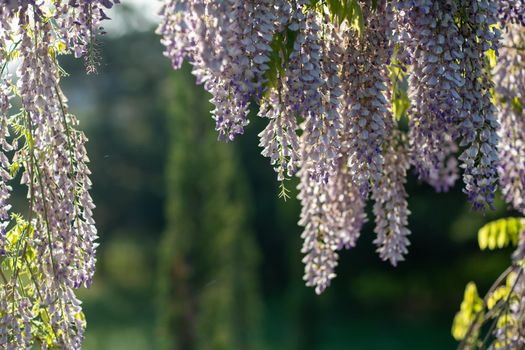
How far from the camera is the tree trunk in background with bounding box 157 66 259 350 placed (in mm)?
18125

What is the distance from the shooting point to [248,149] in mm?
29797

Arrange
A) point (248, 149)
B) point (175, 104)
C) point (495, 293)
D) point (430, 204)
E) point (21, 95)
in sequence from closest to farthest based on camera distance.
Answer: point (21, 95) → point (495, 293) → point (175, 104) → point (430, 204) → point (248, 149)

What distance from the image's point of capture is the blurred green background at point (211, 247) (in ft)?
61.0

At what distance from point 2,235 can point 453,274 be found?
25.4 metres

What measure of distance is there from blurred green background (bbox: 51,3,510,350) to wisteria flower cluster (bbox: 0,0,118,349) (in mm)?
8363

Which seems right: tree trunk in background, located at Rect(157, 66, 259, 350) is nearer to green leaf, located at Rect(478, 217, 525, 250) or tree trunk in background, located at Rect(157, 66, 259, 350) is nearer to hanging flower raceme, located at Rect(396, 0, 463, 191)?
green leaf, located at Rect(478, 217, 525, 250)

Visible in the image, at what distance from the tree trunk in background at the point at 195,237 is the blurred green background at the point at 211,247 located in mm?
27

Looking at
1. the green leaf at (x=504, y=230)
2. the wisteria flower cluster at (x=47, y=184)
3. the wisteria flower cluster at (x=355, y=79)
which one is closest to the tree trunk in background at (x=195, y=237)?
the green leaf at (x=504, y=230)

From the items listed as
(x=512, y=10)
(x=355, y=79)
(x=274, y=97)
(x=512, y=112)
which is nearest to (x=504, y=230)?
(x=512, y=112)

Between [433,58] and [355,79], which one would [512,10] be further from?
[355,79]

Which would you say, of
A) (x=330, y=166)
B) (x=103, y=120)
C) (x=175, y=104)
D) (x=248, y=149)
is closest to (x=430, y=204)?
(x=248, y=149)

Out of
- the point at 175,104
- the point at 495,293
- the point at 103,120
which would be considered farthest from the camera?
the point at 103,120

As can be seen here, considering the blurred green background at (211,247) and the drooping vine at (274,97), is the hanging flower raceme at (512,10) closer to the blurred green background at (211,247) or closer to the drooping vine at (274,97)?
the drooping vine at (274,97)

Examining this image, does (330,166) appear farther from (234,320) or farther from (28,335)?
(234,320)
